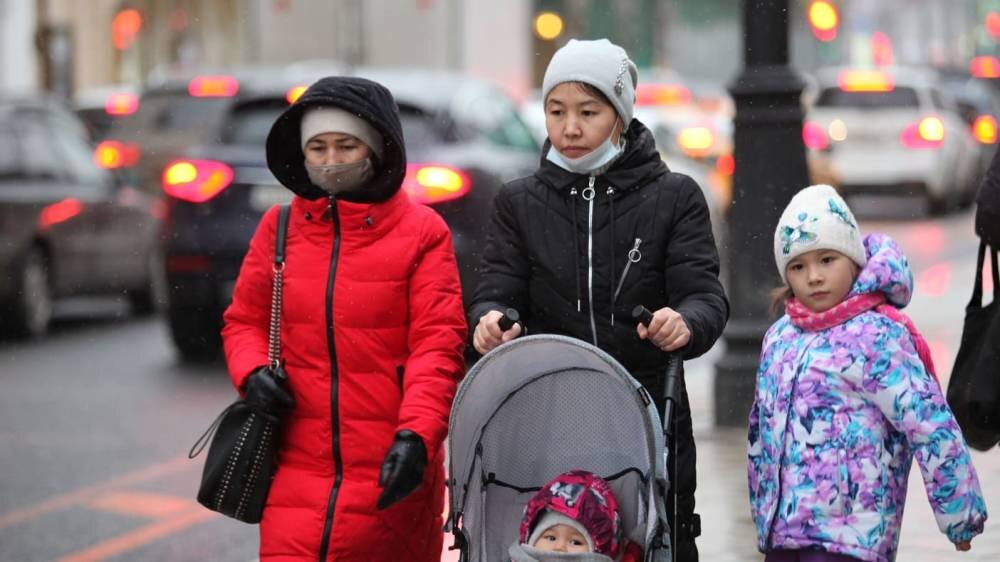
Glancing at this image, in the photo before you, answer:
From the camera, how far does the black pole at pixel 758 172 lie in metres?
8.92

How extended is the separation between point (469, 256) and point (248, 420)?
6312mm

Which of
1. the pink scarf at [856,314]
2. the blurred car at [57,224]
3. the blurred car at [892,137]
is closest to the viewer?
→ the pink scarf at [856,314]

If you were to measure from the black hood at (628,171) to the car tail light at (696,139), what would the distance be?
18.8 meters

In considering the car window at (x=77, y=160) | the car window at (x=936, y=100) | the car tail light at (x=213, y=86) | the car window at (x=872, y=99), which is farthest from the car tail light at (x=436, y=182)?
the car window at (x=936, y=100)

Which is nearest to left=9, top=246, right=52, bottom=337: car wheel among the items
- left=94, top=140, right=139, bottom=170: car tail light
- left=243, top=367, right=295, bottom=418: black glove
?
left=94, top=140, right=139, bottom=170: car tail light

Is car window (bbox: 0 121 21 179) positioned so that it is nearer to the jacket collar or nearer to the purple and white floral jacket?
the jacket collar

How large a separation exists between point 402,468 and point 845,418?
0.99 meters

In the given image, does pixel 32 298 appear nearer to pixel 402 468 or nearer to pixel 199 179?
pixel 199 179

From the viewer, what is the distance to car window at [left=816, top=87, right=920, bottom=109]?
80.2ft

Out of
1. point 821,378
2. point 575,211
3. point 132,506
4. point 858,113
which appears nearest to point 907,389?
point 821,378

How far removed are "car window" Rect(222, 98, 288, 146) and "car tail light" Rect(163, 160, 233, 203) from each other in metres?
0.25

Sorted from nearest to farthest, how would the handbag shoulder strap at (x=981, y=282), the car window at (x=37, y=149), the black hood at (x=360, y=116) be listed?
the black hood at (x=360, y=116) → the handbag shoulder strap at (x=981, y=282) → the car window at (x=37, y=149)

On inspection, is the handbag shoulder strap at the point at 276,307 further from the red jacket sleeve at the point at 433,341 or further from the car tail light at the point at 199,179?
the car tail light at the point at 199,179

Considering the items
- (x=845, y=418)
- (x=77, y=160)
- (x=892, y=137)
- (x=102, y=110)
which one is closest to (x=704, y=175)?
(x=77, y=160)
